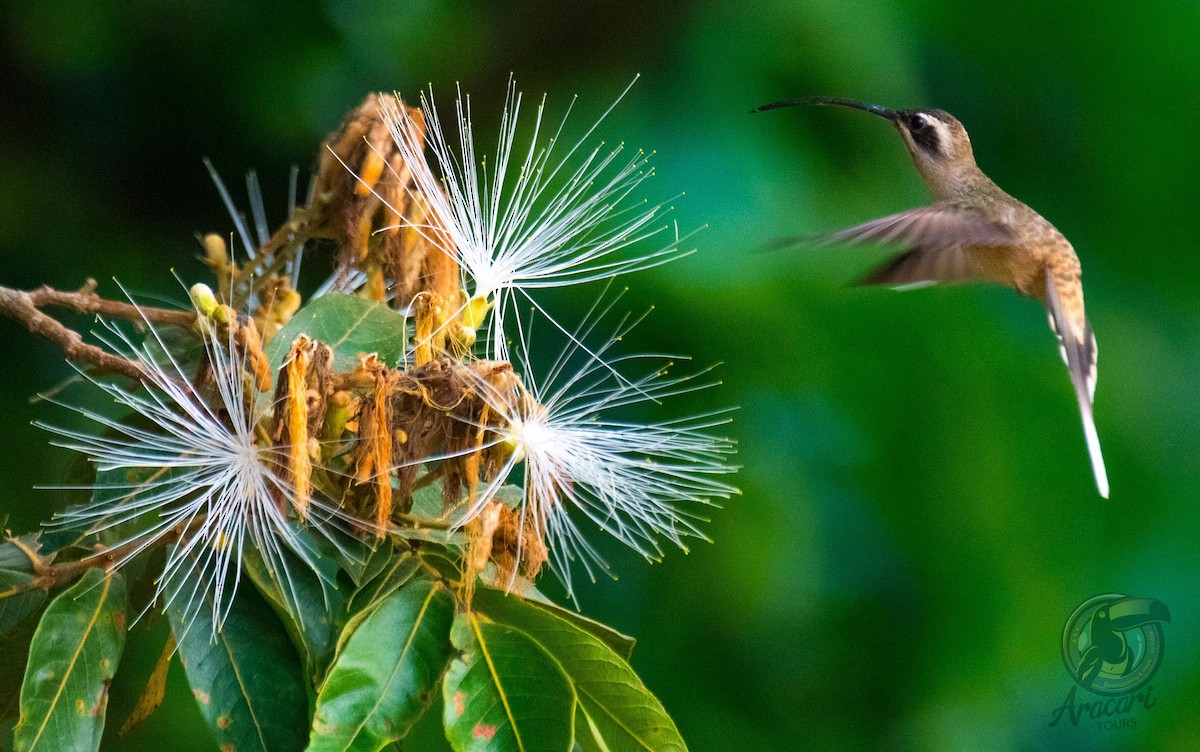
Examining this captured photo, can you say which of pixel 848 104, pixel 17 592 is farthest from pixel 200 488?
pixel 848 104

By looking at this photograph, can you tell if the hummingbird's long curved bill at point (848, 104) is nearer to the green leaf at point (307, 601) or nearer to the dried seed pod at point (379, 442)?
the dried seed pod at point (379, 442)

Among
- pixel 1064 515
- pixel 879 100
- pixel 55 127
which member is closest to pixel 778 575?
pixel 1064 515

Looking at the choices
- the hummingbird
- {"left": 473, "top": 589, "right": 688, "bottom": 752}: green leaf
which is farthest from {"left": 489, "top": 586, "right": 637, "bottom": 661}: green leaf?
the hummingbird

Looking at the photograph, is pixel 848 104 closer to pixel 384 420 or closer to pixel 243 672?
pixel 384 420

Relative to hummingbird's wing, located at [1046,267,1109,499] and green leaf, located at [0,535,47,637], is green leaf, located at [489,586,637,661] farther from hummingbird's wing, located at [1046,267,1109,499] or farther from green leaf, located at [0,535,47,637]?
hummingbird's wing, located at [1046,267,1109,499]

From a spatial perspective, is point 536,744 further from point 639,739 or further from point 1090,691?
point 1090,691

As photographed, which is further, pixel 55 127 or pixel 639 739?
pixel 55 127

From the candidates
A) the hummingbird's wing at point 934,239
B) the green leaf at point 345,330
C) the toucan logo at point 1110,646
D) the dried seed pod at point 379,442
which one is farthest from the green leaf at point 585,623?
the toucan logo at point 1110,646
